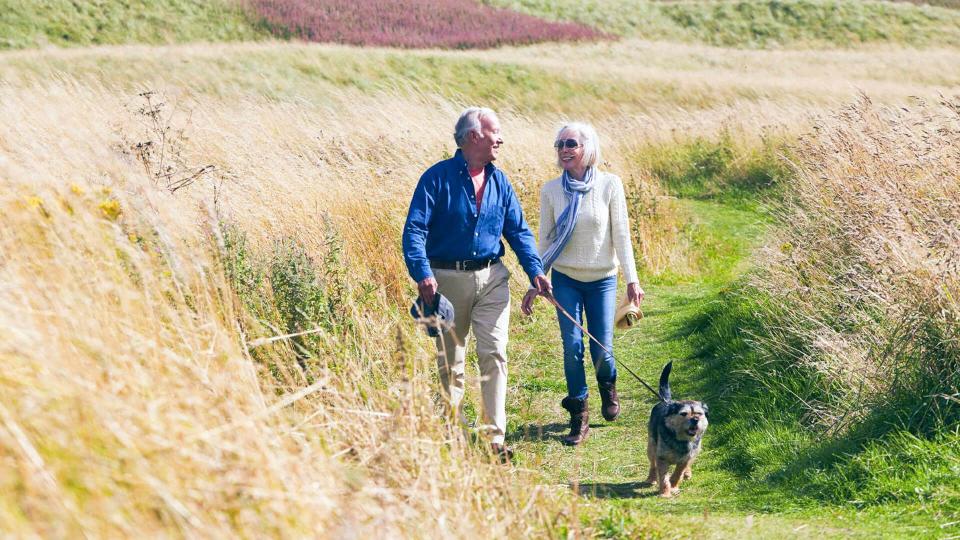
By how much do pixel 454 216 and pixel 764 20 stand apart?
41630 mm

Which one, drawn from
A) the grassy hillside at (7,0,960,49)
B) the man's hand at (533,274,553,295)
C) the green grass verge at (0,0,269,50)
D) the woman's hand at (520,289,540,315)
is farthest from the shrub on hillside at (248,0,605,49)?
the man's hand at (533,274,553,295)

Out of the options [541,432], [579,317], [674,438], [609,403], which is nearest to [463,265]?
[579,317]

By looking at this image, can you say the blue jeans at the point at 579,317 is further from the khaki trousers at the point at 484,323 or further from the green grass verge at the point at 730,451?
the khaki trousers at the point at 484,323

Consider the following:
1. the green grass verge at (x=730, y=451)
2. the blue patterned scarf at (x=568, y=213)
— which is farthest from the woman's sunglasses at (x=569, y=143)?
the green grass verge at (x=730, y=451)

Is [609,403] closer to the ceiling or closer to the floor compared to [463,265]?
closer to the floor

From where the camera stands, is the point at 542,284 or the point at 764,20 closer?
the point at 542,284

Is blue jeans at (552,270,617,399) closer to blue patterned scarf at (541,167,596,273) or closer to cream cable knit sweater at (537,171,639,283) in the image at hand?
cream cable knit sweater at (537,171,639,283)

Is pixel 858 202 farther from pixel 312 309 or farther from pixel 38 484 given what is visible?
pixel 38 484

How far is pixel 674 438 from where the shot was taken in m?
5.35

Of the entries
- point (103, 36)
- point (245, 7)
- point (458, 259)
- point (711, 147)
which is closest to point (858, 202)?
point (458, 259)

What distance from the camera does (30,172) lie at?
15.4 feet

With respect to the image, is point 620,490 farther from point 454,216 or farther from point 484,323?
point 454,216

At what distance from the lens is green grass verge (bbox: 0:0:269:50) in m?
27.8

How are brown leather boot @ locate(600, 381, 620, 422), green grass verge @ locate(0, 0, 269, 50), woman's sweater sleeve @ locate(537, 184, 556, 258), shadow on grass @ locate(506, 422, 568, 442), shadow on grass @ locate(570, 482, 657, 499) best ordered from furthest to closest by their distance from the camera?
green grass verge @ locate(0, 0, 269, 50) → brown leather boot @ locate(600, 381, 620, 422) → shadow on grass @ locate(506, 422, 568, 442) → woman's sweater sleeve @ locate(537, 184, 556, 258) → shadow on grass @ locate(570, 482, 657, 499)
